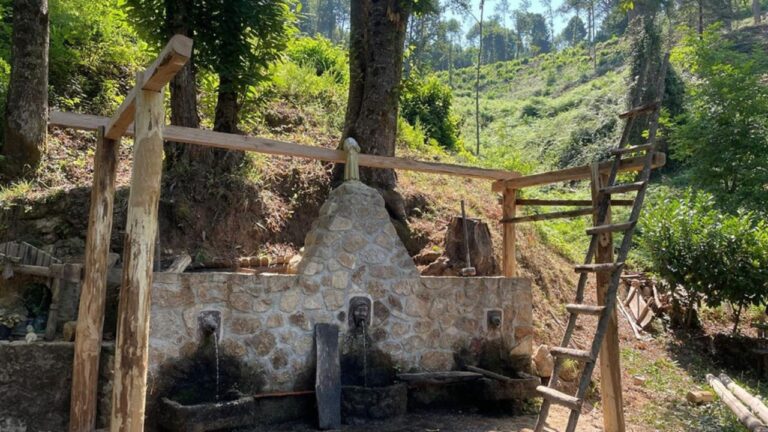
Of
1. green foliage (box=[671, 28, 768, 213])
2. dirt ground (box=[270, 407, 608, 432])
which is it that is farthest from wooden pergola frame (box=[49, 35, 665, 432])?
green foliage (box=[671, 28, 768, 213])

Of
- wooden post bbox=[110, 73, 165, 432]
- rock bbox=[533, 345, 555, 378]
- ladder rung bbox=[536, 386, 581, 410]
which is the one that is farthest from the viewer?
rock bbox=[533, 345, 555, 378]

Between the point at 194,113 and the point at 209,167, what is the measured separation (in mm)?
798

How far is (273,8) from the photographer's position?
347 inches

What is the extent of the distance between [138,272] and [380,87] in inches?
228

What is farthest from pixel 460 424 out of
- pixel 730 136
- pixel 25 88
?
pixel 730 136

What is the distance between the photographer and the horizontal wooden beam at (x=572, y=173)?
18.3 ft

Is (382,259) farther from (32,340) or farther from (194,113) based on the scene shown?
(194,113)

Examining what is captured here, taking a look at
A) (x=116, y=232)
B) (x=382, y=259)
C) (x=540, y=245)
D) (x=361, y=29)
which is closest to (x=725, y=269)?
(x=540, y=245)

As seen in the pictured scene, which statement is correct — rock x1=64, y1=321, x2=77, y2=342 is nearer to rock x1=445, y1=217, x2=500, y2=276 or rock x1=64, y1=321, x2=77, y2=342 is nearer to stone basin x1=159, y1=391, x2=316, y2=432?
stone basin x1=159, y1=391, x2=316, y2=432

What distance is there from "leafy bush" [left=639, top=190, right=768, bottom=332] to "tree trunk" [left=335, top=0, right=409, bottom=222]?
4817 millimetres

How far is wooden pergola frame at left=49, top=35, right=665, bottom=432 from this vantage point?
3412 millimetres

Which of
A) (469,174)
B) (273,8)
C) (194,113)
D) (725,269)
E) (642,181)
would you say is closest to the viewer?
(642,181)

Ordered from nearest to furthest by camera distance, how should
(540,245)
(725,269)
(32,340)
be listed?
(32,340)
(725,269)
(540,245)

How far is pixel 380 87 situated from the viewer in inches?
339
